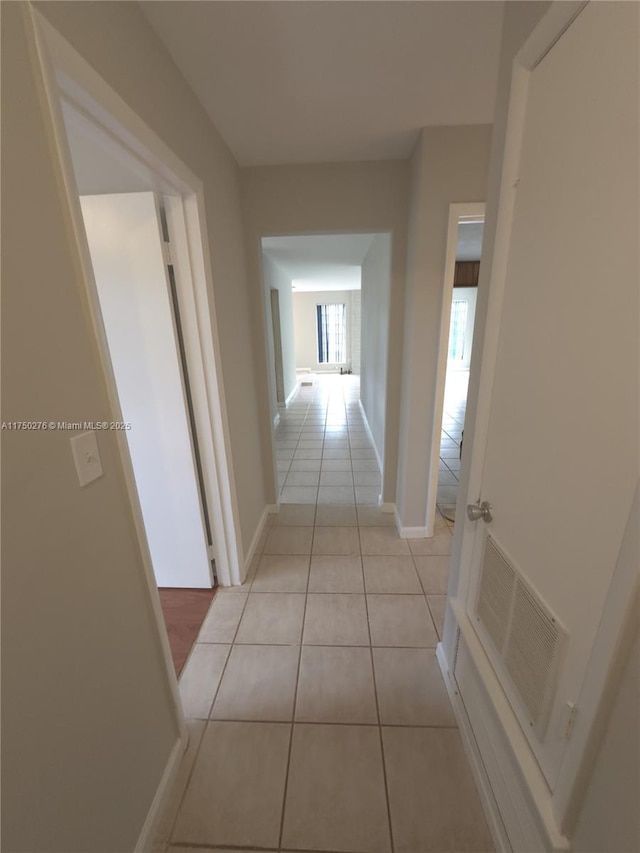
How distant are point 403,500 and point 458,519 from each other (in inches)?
39.7

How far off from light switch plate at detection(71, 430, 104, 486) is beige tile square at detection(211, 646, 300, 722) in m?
1.19

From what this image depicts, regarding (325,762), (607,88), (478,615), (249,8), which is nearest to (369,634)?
(325,762)

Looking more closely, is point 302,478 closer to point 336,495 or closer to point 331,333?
point 336,495

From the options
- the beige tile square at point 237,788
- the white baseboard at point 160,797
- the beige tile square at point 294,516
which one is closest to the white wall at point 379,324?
the beige tile square at point 294,516

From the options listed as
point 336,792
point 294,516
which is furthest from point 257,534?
point 336,792

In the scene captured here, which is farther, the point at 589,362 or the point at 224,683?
the point at 224,683

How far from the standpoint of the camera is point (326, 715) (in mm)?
1312

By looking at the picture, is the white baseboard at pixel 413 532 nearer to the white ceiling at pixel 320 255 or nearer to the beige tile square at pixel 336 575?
the beige tile square at pixel 336 575

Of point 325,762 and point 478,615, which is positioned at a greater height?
point 478,615

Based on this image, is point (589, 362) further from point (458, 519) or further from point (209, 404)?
point (209, 404)

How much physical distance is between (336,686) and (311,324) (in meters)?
9.05

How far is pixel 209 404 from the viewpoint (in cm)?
166

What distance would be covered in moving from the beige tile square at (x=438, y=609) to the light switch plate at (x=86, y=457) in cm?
170

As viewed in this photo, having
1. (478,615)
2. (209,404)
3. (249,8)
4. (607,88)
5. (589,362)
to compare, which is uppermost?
(249,8)
